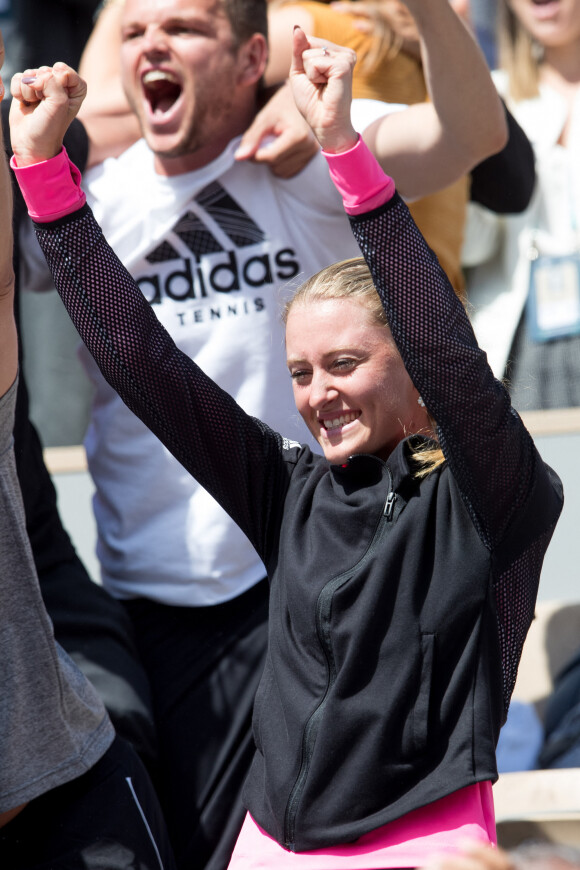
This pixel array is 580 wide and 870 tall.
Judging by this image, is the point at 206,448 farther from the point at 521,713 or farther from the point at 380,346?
the point at 521,713

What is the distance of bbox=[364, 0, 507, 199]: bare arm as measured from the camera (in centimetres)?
187

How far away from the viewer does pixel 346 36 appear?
2537 mm

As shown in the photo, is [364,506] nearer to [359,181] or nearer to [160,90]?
[359,181]

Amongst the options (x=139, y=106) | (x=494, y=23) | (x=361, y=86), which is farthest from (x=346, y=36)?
(x=494, y=23)

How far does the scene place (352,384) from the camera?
1380 millimetres

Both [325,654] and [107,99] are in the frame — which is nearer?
[325,654]

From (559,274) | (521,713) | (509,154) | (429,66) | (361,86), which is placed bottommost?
(521,713)

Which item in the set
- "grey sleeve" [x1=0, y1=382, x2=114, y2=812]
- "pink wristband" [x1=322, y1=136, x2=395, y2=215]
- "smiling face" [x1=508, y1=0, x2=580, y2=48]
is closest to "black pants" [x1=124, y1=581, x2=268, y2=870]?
"grey sleeve" [x1=0, y1=382, x2=114, y2=812]

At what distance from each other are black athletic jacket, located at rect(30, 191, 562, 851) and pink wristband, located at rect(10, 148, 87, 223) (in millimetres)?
16

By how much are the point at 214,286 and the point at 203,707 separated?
31.8 inches

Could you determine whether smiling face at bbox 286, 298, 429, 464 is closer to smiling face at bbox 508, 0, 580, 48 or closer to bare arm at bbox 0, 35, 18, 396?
bare arm at bbox 0, 35, 18, 396

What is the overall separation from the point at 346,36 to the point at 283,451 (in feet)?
4.59

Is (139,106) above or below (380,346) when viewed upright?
above

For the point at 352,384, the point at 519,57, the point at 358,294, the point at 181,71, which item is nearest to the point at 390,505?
the point at 352,384
